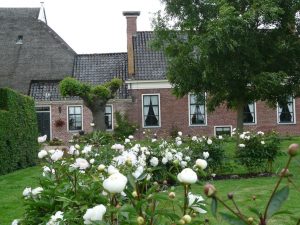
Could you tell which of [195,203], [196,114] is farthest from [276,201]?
[196,114]

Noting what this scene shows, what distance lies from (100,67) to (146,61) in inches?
128

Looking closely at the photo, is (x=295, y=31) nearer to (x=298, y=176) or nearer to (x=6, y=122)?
(x=298, y=176)

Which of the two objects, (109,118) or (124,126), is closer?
(124,126)

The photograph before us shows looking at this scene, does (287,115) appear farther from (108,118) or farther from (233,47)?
(233,47)

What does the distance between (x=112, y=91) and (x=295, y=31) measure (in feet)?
31.2

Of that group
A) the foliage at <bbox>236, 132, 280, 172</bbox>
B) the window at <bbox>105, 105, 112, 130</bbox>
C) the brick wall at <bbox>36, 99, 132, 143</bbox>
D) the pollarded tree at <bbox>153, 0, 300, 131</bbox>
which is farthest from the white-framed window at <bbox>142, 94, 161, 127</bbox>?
the foliage at <bbox>236, 132, 280, 172</bbox>

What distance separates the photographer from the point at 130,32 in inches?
1174

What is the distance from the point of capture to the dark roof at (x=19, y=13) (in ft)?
108

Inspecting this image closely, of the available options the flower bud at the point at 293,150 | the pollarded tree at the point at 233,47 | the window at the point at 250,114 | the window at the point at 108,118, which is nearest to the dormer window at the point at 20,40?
the window at the point at 108,118

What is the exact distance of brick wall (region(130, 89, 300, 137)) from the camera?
27688mm

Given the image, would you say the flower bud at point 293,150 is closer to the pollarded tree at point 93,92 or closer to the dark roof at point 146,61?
the pollarded tree at point 93,92

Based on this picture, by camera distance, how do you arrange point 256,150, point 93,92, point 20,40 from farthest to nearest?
point 20,40 → point 93,92 → point 256,150

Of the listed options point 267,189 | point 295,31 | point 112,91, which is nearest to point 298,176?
point 267,189

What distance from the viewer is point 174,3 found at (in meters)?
17.4
